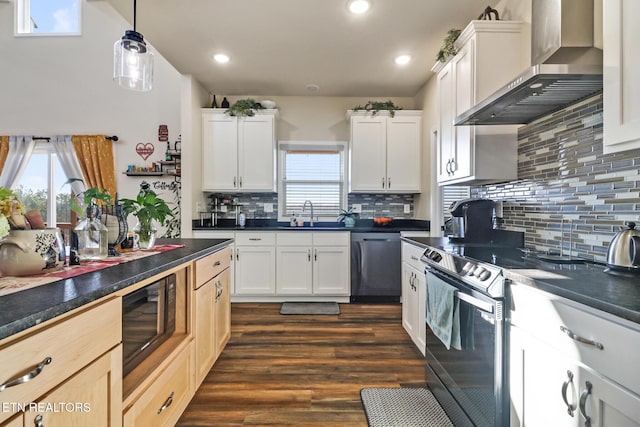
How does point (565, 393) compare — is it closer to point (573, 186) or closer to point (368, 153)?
point (573, 186)

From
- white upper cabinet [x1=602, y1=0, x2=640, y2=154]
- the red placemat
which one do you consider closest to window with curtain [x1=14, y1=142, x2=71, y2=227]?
the red placemat

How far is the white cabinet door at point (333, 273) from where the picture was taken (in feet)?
12.1

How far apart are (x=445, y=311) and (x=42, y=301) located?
163cm

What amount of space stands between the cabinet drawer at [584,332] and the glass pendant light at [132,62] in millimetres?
2457

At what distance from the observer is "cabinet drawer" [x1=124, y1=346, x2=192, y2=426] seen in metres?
1.17

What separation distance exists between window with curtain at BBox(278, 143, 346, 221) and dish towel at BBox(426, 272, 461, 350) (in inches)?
102

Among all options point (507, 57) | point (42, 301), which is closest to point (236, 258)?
point (42, 301)

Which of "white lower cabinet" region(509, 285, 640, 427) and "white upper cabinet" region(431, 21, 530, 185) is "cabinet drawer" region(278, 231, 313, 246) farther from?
"white lower cabinet" region(509, 285, 640, 427)

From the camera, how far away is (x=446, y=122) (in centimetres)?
253

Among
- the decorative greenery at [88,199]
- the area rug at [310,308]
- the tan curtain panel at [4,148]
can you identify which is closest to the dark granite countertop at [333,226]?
the area rug at [310,308]

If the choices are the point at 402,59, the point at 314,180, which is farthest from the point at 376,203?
the point at 402,59

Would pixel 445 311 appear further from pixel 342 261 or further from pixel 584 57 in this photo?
pixel 342 261

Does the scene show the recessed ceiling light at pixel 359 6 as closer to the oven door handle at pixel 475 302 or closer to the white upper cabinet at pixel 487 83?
the white upper cabinet at pixel 487 83

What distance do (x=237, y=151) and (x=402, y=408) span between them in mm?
3241
